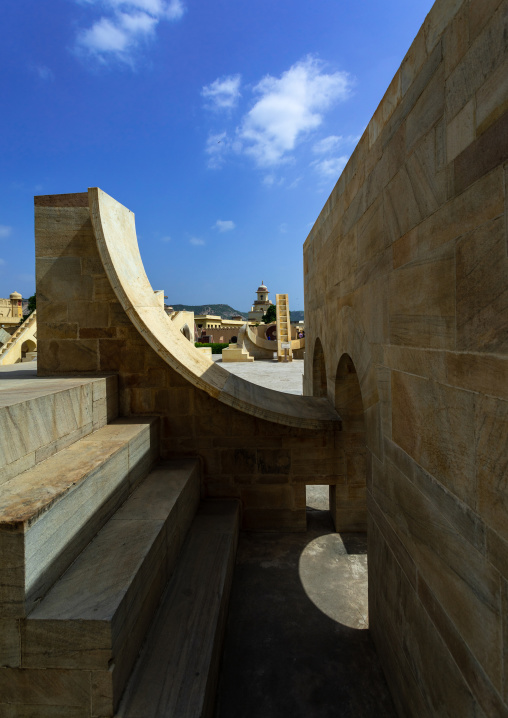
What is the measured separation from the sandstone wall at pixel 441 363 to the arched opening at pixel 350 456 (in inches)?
57.3

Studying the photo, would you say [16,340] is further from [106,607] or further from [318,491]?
[106,607]

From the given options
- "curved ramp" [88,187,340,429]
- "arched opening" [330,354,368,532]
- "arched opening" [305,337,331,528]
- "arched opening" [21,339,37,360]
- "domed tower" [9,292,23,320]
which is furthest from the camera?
"domed tower" [9,292,23,320]

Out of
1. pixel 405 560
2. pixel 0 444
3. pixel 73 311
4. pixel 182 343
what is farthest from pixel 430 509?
pixel 73 311

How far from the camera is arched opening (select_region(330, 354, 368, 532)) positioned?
14.9ft

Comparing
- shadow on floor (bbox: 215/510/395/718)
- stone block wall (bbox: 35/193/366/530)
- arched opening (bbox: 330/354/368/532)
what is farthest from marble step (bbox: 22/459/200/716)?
arched opening (bbox: 330/354/368/532)

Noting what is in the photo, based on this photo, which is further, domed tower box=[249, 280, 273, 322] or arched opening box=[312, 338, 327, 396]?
domed tower box=[249, 280, 273, 322]

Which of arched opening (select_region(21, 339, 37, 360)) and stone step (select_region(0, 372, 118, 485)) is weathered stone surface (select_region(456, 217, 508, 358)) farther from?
arched opening (select_region(21, 339, 37, 360))

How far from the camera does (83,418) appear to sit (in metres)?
3.24

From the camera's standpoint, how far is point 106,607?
1.91 meters

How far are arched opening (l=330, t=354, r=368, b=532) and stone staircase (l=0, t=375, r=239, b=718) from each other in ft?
5.80

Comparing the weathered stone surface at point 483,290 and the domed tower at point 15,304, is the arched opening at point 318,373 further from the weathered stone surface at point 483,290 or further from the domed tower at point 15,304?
the domed tower at point 15,304

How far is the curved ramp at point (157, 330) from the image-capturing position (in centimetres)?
384

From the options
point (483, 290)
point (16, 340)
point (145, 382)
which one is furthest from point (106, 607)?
point (16, 340)

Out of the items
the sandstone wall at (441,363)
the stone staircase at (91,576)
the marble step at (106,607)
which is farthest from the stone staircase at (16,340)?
the sandstone wall at (441,363)
